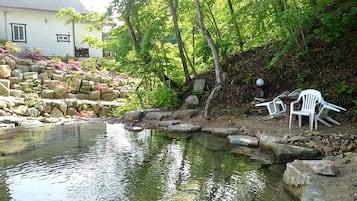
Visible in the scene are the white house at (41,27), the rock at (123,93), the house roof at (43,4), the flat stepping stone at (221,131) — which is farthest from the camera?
the white house at (41,27)

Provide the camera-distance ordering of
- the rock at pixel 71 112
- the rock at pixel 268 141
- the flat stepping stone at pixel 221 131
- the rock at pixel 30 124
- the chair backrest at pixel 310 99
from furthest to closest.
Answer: the rock at pixel 71 112 < the rock at pixel 30 124 < the flat stepping stone at pixel 221 131 < the chair backrest at pixel 310 99 < the rock at pixel 268 141

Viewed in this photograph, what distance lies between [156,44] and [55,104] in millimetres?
4718

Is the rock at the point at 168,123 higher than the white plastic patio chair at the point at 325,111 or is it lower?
lower

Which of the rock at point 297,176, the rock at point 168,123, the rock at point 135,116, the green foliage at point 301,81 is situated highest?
→ the green foliage at point 301,81

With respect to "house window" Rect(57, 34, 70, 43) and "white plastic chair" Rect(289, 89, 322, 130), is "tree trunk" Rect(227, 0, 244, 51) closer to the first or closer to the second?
"white plastic chair" Rect(289, 89, 322, 130)

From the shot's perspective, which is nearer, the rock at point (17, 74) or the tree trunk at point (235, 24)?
the tree trunk at point (235, 24)

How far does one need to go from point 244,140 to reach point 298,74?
2.74 meters

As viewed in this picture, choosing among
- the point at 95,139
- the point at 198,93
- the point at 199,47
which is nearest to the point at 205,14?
the point at 199,47

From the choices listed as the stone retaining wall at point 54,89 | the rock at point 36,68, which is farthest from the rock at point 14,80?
the rock at point 36,68

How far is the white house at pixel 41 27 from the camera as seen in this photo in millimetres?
15094

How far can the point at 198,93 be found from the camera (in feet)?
26.2

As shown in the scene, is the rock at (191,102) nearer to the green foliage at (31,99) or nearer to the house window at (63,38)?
the green foliage at (31,99)

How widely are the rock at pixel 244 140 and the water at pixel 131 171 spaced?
20cm

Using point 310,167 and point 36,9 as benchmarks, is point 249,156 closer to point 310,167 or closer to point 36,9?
point 310,167
